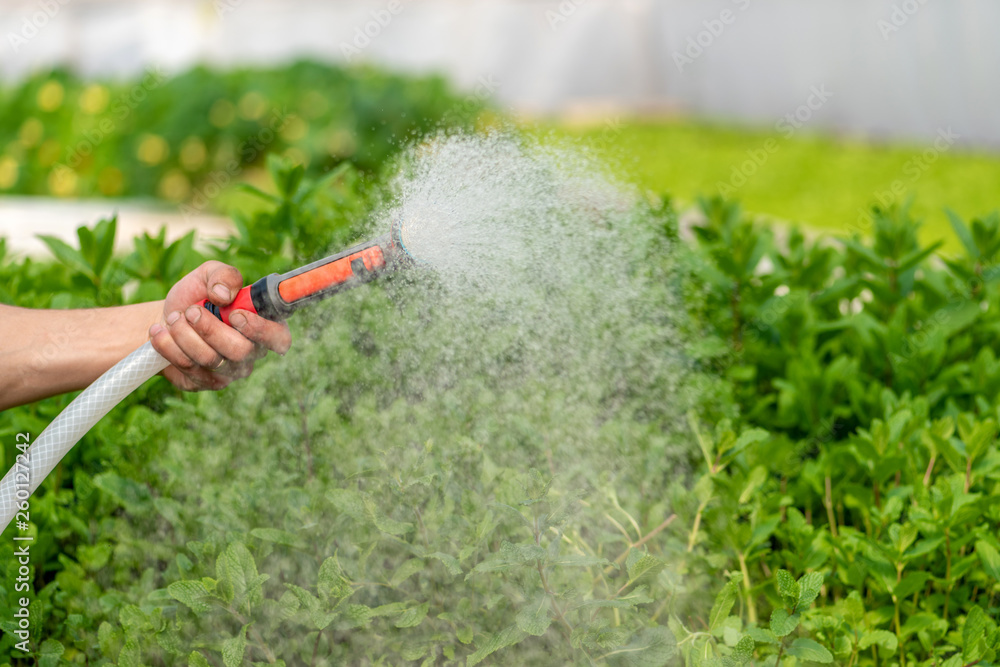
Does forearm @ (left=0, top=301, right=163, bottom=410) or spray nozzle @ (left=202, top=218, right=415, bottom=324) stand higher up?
spray nozzle @ (left=202, top=218, right=415, bottom=324)

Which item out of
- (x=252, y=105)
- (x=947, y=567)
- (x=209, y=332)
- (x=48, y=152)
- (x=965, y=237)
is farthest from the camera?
(x=48, y=152)

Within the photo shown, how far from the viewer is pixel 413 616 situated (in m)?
1.31

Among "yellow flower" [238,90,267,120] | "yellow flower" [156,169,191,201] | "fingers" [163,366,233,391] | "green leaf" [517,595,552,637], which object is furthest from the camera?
"yellow flower" [156,169,191,201]

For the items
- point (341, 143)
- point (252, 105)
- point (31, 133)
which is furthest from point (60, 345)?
point (31, 133)

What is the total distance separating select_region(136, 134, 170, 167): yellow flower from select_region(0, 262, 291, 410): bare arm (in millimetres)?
5689

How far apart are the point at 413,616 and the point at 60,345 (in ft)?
2.69

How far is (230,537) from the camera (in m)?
1.45

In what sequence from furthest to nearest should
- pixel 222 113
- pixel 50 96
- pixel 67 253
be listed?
pixel 50 96 < pixel 222 113 < pixel 67 253

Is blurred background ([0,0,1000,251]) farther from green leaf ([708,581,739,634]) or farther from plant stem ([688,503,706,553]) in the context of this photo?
green leaf ([708,581,739,634])

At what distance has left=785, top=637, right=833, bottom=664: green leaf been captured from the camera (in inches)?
50.2

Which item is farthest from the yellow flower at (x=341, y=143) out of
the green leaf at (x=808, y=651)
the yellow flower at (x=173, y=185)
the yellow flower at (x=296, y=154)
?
the green leaf at (x=808, y=651)

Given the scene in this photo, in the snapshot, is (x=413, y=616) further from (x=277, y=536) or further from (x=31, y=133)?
(x=31, y=133)

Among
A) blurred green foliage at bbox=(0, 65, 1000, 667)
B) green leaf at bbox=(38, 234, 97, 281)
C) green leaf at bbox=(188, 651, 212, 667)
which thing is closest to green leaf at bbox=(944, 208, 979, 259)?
blurred green foliage at bbox=(0, 65, 1000, 667)

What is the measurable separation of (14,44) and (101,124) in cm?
905
